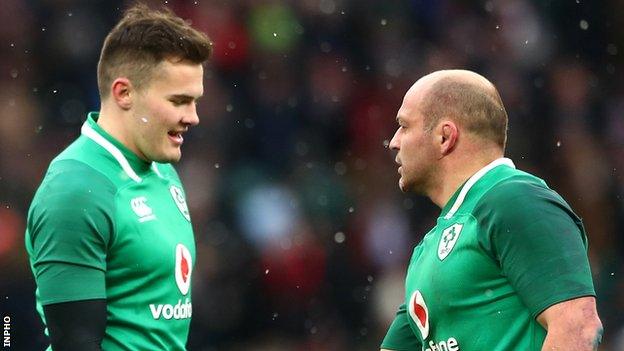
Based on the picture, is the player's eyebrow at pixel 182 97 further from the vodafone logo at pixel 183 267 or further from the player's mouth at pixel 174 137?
the vodafone logo at pixel 183 267

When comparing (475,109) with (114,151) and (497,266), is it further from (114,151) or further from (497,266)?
(114,151)

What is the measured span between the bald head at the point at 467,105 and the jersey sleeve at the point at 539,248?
0.41 m

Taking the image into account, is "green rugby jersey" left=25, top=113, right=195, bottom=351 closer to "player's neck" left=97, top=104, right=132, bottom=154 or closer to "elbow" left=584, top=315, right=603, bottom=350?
"player's neck" left=97, top=104, right=132, bottom=154

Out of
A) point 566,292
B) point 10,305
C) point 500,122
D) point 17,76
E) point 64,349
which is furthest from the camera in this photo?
point 17,76

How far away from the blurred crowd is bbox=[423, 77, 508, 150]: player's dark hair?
3777mm

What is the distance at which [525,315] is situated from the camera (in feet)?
11.8

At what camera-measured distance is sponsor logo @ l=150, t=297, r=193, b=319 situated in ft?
13.1

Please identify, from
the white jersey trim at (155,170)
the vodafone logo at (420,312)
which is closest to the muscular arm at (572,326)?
the vodafone logo at (420,312)

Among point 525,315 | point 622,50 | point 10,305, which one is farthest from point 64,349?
point 622,50

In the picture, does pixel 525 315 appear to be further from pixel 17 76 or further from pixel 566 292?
pixel 17 76

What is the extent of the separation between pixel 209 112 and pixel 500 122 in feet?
13.7

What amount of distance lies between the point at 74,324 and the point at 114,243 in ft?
1.02

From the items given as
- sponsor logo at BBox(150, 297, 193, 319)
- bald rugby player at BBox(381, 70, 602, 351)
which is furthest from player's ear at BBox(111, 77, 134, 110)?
bald rugby player at BBox(381, 70, 602, 351)

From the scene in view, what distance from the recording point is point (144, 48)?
13.6ft
